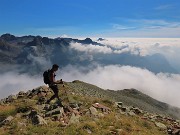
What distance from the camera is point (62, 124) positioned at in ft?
65.5

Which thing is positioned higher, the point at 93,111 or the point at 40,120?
the point at 40,120

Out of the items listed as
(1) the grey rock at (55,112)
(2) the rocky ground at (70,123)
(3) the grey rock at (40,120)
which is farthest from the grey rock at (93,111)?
(3) the grey rock at (40,120)

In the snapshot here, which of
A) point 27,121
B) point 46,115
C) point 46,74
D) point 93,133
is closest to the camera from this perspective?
point 93,133

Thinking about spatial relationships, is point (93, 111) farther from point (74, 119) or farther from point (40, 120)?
point (40, 120)

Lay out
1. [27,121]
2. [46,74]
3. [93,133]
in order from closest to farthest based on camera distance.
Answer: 1. [93,133]
2. [27,121]
3. [46,74]

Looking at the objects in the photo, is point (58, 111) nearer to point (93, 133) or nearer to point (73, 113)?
point (73, 113)

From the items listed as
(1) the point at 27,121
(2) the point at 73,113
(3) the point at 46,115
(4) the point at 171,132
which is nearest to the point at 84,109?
(2) the point at 73,113

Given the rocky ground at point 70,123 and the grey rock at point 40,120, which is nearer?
the rocky ground at point 70,123

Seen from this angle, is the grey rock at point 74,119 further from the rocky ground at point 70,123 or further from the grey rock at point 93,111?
the grey rock at point 93,111

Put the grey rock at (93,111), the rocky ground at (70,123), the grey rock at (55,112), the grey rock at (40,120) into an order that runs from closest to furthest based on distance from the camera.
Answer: the rocky ground at (70,123) → the grey rock at (40,120) → the grey rock at (55,112) → the grey rock at (93,111)

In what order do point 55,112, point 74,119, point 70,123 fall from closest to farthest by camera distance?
point 70,123 < point 74,119 < point 55,112

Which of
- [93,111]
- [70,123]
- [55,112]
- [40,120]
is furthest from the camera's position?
[93,111]

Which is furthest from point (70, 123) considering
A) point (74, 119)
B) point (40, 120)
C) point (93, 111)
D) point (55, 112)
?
point (93, 111)

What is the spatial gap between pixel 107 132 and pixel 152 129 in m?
5.71
